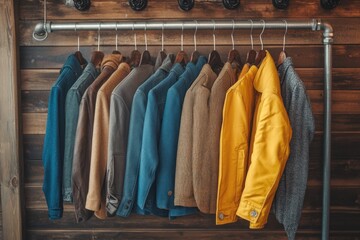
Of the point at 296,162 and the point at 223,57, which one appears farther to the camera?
the point at 223,57

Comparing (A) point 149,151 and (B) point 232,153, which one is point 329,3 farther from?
(A) point 149,151

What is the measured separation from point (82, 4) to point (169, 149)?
0.92 metres

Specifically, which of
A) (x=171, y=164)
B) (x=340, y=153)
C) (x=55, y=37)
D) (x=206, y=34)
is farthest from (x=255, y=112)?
(x=55, y=37)

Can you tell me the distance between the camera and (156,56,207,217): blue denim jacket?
140cm

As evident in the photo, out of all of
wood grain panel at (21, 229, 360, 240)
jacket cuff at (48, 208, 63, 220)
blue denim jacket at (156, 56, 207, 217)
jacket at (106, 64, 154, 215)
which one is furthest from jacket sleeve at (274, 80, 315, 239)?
jacket cuff at (48, 208, 63, 220)

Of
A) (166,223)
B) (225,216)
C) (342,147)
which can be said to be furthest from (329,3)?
(166,223)

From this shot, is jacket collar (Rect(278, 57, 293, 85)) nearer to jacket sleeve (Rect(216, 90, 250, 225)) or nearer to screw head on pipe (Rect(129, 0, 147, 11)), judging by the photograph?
jacket sleeve (Rect(216, 90, 250, 225))

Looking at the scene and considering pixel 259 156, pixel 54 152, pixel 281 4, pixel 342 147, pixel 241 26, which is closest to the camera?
pixel 259 156

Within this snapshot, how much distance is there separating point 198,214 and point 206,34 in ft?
3.26

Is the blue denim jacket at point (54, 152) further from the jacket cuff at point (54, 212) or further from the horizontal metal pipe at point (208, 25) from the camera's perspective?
the horizontal metal pipe at point (208, 25)

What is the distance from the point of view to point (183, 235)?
1.91 metres

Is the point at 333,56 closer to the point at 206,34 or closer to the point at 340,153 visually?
the point at 340,153

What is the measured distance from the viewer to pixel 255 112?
1.49 meters

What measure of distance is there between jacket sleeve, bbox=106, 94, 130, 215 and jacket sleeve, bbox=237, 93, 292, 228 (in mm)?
514
